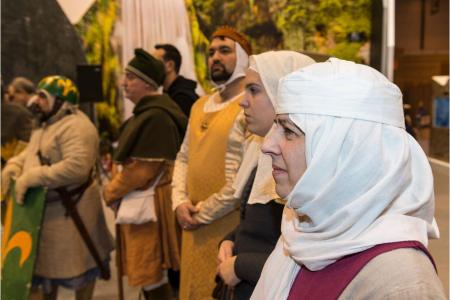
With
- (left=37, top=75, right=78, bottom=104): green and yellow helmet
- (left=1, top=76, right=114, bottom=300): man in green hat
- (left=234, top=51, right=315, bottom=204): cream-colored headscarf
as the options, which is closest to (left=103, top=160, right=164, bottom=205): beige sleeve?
(left=1, top=76, right=114, bottom=300): man in green hat

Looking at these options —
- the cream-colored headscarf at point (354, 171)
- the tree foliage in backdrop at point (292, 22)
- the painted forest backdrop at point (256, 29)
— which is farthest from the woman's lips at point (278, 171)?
the tree foliage in backdrop at point (292, 22)

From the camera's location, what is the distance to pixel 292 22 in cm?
445

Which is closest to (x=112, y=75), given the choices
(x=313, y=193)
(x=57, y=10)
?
(x=57, y=10)

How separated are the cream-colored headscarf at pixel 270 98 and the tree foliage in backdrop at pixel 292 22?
2.50 meters

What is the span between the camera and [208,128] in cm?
240

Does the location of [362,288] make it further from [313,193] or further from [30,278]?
[30,278]

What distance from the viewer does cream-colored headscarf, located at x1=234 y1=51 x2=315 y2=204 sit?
1617mm

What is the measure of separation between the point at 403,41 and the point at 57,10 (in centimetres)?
315

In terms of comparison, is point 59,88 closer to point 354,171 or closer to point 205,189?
point 205,189

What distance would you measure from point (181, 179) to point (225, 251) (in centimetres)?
88

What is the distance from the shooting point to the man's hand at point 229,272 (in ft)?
5.36

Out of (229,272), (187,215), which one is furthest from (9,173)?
(229,272)

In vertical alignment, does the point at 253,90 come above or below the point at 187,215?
above

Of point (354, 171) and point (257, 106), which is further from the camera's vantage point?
point (257, 106)
